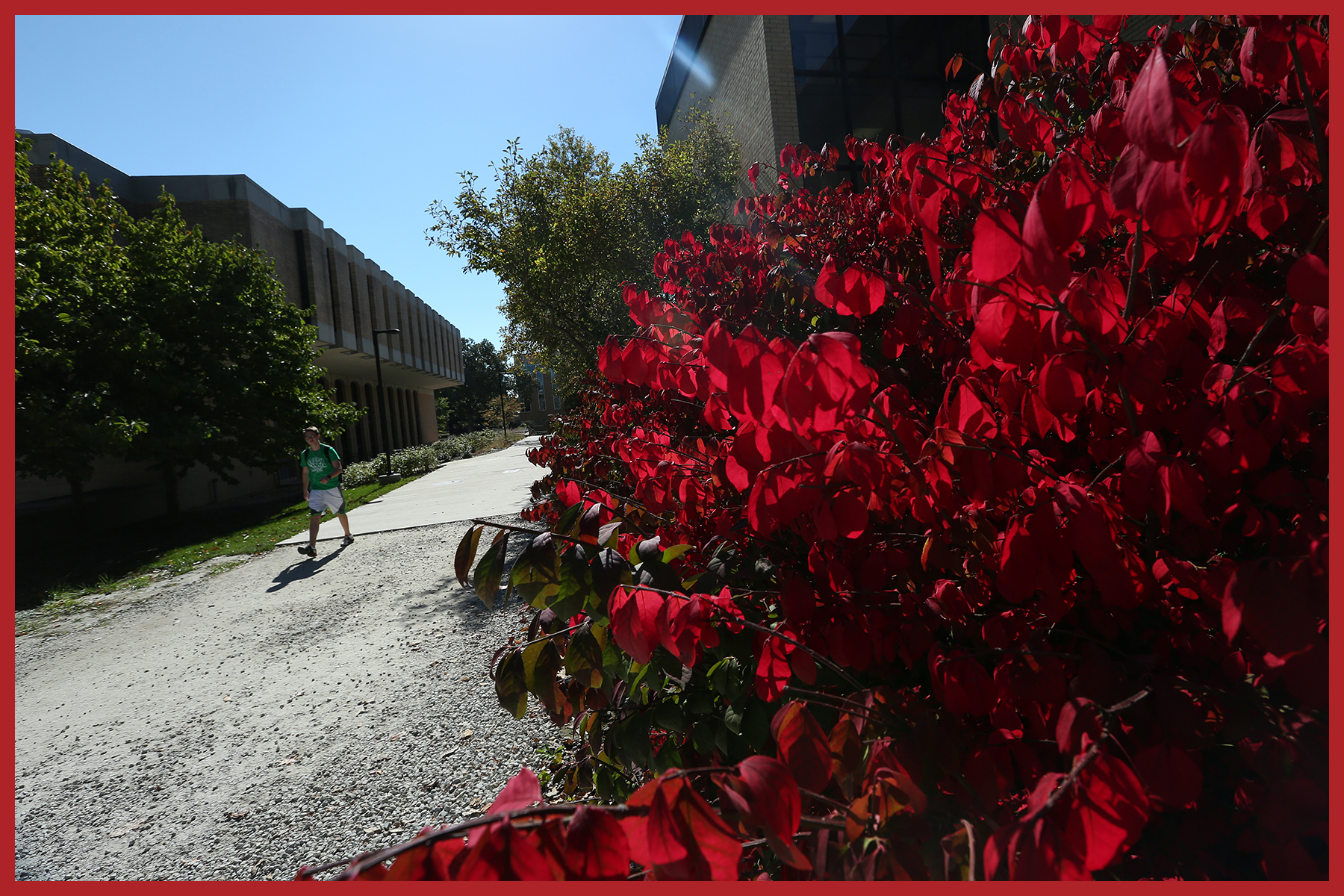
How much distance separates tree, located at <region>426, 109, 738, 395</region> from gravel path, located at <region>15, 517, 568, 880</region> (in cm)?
743

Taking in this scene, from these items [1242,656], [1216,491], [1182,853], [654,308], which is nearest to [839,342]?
[1216,491]

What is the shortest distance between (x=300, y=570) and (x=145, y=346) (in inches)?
352

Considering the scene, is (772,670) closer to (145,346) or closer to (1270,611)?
(1270,611)

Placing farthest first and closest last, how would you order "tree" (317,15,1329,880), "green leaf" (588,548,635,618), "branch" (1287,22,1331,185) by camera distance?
"green leaf" (588,548,635,618), "branch" (1287,22,1331,185), "tree" (317,15,1329,880)

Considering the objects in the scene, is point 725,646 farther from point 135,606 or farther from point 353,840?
point 135,606

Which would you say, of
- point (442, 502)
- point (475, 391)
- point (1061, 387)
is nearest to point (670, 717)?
point (1061, 387)

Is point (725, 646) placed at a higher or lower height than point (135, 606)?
higher

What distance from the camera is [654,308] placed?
271 cm

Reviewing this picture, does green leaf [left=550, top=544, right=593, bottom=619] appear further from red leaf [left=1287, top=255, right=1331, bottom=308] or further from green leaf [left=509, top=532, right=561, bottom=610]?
red leaf [left=1287, top=255, right=1331, bottom=308]

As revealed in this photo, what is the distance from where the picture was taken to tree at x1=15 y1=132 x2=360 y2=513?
1154 cm

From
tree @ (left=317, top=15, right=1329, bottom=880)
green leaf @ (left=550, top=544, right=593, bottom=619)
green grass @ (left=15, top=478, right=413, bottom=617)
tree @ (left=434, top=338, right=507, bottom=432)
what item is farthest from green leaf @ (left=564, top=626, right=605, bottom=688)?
tree @ (left=434, top=338, right=507, bottom=432)

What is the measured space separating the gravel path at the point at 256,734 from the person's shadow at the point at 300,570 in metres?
0.81

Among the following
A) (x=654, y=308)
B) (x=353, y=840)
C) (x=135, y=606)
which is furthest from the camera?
(x=135, y=606)

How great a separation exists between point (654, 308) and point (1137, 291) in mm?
1749
